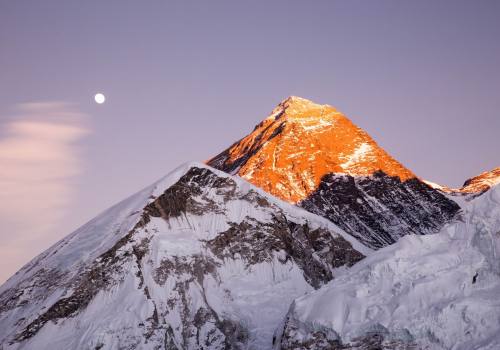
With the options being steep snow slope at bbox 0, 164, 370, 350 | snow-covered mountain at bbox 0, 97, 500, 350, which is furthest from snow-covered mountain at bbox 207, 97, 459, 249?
steep snow slope at bbox 0, 164, 370, 350

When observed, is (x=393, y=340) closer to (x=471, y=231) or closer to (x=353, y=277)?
(x=353, y=277)

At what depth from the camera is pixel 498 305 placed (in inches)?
1921

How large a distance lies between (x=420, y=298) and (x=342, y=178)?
348ft

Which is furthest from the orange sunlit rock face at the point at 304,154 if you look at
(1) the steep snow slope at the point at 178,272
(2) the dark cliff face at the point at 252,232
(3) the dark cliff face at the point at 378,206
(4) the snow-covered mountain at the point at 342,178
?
(1) the steep snow slope at the point at 178,272

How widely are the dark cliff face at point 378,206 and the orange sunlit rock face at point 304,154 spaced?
3.17 metres

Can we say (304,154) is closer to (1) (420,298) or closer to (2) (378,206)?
(2) (378,206)

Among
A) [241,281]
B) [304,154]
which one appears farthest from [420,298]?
[304,154]

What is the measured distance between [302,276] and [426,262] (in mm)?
26458

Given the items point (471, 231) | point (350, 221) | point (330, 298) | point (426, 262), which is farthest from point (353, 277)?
point (350, 221)

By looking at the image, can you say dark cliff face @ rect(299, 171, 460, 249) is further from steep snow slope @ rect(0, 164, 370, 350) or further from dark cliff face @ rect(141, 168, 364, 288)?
steep snow slope @ rect(0, 164, 370, 350)

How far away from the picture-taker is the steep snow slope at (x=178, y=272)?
6397 cm

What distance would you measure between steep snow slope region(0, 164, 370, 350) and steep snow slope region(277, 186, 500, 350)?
13.6 meters

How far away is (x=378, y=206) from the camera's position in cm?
15488

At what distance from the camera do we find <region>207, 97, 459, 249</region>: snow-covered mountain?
147m
